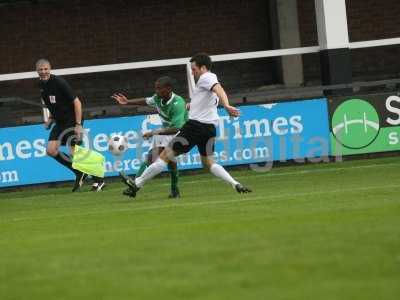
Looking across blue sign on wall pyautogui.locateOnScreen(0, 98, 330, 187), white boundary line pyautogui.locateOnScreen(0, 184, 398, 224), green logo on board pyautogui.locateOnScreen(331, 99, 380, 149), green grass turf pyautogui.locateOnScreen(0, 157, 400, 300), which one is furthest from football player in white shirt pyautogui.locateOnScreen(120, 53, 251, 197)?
green logo on board pyautogui.locateOnScreen(331, 99, 380, 149)

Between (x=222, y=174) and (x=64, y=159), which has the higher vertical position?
(x=64, y=159)

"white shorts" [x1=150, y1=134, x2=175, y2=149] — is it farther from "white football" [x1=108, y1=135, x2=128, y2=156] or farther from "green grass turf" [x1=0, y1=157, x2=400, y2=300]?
"white football" [x1=108, y1=135, x2=128, y2=156]

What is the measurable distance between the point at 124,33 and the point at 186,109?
1168cm

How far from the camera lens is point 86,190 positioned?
20.0m

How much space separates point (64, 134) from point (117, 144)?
131cm

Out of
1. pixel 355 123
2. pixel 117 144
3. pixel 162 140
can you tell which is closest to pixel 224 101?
pixel 162 140

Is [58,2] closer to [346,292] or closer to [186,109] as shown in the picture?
[186,109]

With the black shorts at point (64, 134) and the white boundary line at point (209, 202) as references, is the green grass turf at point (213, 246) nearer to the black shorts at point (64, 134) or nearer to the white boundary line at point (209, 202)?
the white boundary line at point (209, 202)

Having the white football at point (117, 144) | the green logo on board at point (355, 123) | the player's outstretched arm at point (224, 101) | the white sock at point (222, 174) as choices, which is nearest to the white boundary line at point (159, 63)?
the green logo on board at point (355, 123)

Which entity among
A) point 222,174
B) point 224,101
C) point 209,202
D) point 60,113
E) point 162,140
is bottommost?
point 209,202

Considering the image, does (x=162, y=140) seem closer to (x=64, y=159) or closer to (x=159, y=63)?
(x=64, y=159)

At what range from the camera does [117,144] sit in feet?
66.4

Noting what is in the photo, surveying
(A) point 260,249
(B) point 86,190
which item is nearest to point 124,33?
(B) point 86,190

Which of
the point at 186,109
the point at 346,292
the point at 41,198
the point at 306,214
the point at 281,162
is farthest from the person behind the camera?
the point at 281,162
